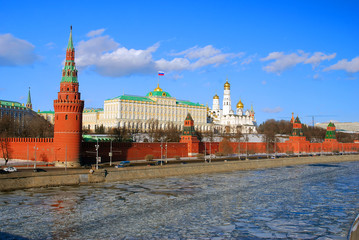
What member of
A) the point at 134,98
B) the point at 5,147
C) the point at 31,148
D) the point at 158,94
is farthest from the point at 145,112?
the point at 31,148

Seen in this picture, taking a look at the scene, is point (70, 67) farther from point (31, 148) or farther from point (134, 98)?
point (134, 98)

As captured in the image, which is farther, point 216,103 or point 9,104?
point 216,103

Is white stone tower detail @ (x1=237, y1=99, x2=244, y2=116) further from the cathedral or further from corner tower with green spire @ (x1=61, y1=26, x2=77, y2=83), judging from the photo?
corner tower with green spire @ (x1=61, y1=26, x2=77, y2=83)

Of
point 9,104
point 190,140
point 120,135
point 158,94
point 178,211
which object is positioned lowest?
point 178,211

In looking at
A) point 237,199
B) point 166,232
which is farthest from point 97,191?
point 166,232

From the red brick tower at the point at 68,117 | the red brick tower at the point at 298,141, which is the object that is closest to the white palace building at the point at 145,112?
the red brick tower at the point at 298,141

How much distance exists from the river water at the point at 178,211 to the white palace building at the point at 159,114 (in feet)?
273

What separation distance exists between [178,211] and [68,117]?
2381cm

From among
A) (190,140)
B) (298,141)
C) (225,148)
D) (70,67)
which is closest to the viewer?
(70,67)

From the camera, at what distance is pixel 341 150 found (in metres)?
106

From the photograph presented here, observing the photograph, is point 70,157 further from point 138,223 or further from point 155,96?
point 155,96

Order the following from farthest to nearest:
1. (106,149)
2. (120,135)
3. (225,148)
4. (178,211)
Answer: (120,135)
(225,148)
(106,149)
(178,211)

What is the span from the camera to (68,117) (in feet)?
157

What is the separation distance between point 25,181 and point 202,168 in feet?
74.7
